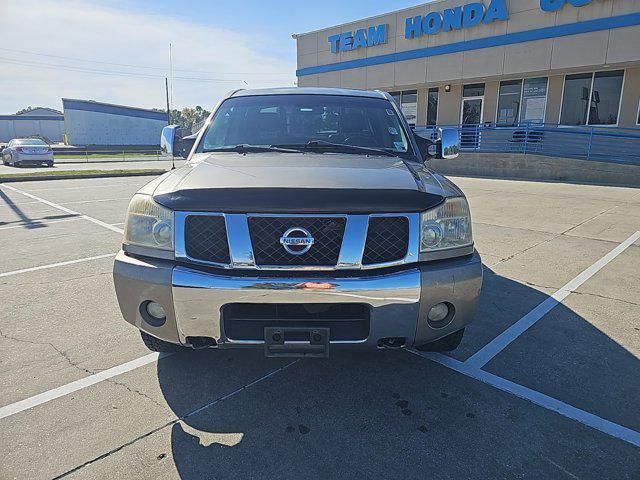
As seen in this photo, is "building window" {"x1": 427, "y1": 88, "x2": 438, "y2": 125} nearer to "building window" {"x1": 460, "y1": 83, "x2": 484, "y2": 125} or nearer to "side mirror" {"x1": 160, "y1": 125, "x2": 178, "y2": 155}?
"building window" {"x1": 460, "y1": 83, "x2": 484, "y2": 125}

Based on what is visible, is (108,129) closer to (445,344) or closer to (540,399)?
(445,344)

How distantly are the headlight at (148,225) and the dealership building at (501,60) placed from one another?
18429 mm

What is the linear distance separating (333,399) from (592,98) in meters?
19.2

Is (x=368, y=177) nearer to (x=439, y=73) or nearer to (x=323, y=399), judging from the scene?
(x=323, y=399)

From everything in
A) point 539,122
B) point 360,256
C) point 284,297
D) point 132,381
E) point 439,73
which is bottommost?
point 132,381

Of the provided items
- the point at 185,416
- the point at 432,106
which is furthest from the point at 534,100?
the point at 185,416

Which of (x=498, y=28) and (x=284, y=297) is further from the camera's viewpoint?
(x=498, y=28)

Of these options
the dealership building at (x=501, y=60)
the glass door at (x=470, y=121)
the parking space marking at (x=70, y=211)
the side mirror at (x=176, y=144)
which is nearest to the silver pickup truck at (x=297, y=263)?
the side mirror at (x=176, y=144)

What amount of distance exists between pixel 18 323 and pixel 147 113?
56.2 meters

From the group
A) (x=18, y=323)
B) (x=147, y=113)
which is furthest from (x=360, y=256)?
(x=147, y=113)

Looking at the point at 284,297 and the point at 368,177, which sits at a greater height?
the point at 368,177

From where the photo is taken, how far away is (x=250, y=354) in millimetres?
2988

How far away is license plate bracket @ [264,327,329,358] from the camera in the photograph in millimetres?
2156

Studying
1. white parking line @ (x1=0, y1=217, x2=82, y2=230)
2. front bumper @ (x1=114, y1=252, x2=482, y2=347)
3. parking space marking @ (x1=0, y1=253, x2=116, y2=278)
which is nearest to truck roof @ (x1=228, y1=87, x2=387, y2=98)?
front bumper @ (x1=114, y1=252, x2=482, y2=347)
